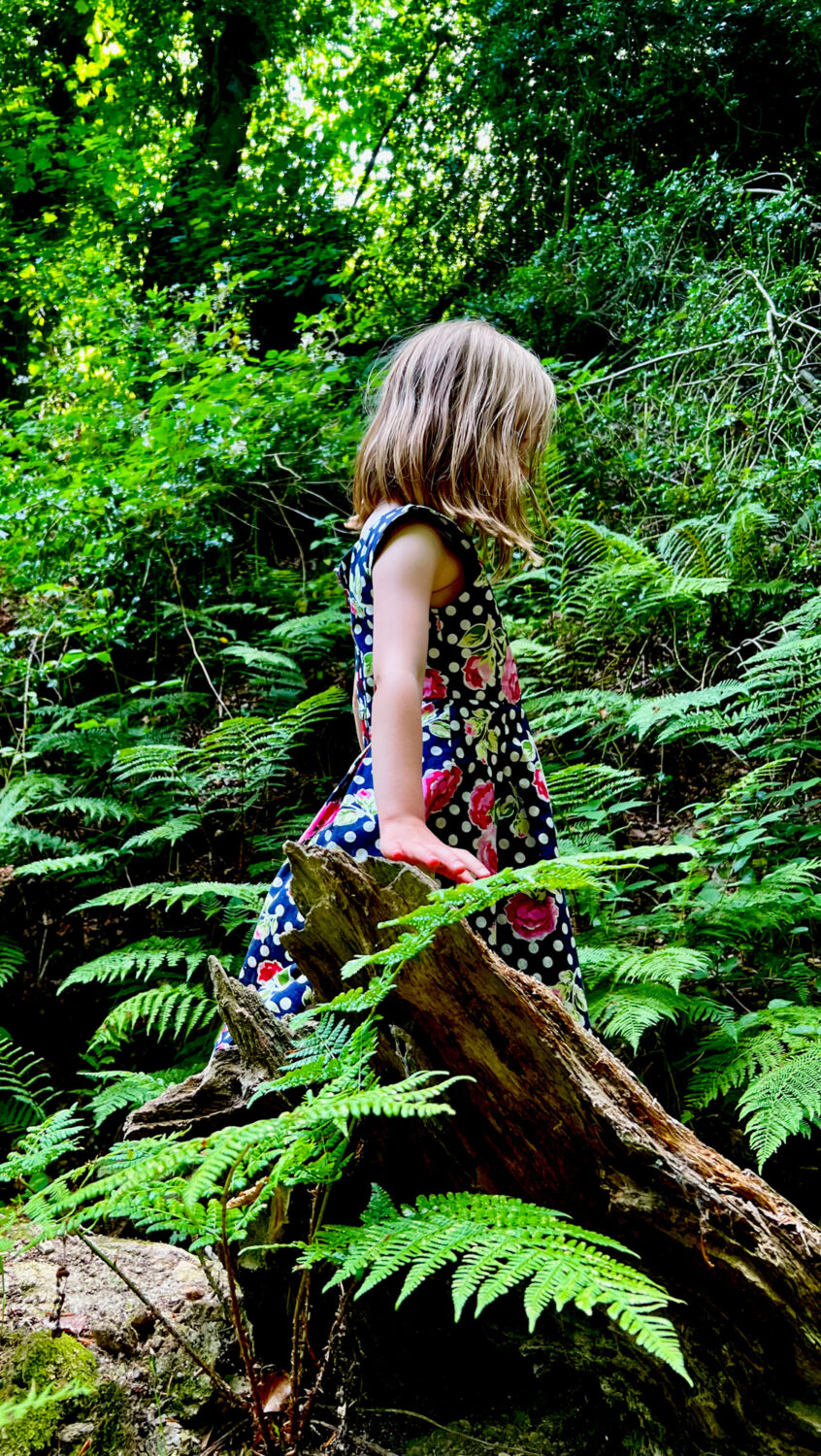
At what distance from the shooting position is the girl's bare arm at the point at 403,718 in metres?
1.83

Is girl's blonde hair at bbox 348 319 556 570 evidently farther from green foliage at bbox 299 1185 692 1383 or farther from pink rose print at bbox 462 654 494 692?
green foliage at bbox 299 1185 692 1383

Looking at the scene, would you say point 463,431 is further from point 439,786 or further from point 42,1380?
point 42,1380

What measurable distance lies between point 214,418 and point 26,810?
87.4 inches

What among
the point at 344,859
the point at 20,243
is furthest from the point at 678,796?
the point at 20,243

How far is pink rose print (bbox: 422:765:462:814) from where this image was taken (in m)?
2.11

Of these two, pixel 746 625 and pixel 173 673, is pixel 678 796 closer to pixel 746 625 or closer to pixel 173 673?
pixel 746 625

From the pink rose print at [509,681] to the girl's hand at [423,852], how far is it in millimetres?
556

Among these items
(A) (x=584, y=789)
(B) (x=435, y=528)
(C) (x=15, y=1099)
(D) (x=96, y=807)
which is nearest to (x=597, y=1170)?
(B) (x=435, y=528)

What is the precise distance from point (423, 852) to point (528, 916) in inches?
19.2

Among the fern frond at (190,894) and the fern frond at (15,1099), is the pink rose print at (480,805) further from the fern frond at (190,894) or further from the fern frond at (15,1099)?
the fern frond at (15,1099)

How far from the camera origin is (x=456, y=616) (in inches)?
86.0

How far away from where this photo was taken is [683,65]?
700cm

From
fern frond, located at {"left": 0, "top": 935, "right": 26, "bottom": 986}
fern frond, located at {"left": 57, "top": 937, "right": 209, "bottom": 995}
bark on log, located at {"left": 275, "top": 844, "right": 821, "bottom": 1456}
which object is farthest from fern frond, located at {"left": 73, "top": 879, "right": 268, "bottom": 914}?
bark on log, located at {"left": 275, "top": 844, "right": 821, "bottom": 1456}

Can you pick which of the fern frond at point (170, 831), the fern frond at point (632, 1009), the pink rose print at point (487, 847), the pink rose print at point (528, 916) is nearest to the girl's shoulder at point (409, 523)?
the pink rose print at point (487, 847)
